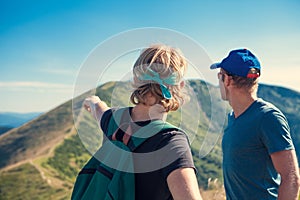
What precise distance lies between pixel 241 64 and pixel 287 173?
4.04ft

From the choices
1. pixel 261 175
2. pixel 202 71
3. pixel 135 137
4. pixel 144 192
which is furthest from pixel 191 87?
pixel 261 175

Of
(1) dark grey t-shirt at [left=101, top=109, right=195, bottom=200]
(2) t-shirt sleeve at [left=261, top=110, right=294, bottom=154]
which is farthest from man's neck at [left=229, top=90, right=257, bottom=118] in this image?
(1) dark grey t-shirt at [left=101, top=109, right=195, bottom=200]

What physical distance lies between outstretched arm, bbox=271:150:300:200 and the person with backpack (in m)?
1.35

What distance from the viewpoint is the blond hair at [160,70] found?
2.48 meters

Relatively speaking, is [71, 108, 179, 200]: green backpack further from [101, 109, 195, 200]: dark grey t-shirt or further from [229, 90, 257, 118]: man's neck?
[229, 90, 257, 118]: man's neck

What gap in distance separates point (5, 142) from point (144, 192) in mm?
167634

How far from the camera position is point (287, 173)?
10.6 feet

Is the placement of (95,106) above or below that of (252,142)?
above

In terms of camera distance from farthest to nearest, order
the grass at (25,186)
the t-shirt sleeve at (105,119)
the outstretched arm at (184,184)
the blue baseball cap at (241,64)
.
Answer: the grass at (25,186) → the blue baseball cap at (241,64) → the t-shirt sleeve at (105,119) → the outstretched arm at (184,184)

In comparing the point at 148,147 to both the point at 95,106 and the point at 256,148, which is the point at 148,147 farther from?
the point at 256,148

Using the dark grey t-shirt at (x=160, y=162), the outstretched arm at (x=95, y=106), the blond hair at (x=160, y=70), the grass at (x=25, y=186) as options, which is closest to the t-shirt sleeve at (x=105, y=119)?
the outstretched arm at (x=95, y=106)

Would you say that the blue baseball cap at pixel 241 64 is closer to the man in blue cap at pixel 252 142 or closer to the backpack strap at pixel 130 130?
the man in blue cap at pixel 252 142

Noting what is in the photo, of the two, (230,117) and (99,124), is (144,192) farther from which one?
(230,117)

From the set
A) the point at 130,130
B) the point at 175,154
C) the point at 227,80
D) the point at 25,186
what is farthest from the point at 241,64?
the point at 25,186
